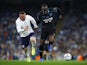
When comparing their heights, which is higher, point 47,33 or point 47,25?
point 47,25

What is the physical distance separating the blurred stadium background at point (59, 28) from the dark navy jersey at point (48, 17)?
32.0ft

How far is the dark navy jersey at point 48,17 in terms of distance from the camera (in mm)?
14828

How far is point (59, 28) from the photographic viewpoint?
29.8 meters

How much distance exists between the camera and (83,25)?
29.2 metres

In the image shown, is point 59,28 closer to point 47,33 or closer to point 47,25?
point 47,33

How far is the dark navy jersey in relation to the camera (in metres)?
14.8

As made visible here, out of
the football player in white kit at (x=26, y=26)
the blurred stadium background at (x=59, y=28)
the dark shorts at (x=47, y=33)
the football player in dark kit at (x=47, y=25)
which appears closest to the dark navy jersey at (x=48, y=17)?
the football player in dark kit at (x=47, y=25)

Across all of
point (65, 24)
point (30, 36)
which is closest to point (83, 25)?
point (65, 24)

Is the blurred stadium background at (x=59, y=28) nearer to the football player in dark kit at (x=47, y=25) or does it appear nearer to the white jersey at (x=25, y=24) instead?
the football player in dark kit at (x=47, y=25)

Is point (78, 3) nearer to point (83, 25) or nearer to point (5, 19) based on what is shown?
point (83, 25)

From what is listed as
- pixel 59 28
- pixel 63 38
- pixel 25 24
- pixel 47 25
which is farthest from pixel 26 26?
pixel 59 28

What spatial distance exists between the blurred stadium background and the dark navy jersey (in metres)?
9.77

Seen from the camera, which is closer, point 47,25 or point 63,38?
point 47,25

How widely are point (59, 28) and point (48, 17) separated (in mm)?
14930
